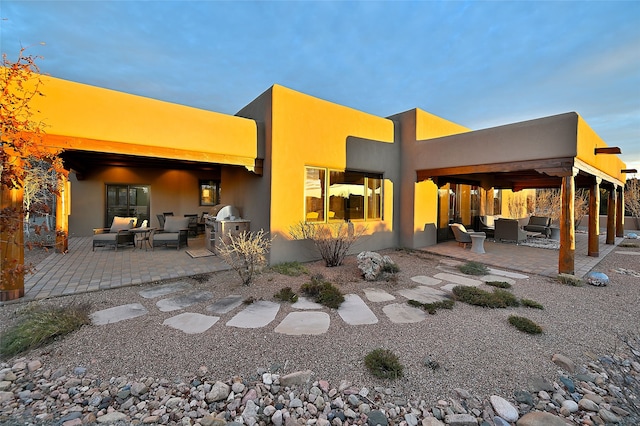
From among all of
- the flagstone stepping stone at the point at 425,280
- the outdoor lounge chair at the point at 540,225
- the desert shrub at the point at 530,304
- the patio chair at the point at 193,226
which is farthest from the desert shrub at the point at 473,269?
the patio chair at the point at 193,226

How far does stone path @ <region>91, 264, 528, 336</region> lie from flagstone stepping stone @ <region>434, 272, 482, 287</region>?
0.17m

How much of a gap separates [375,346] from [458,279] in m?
3.66

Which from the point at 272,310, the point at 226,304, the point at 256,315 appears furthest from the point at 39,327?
the point at 272,310

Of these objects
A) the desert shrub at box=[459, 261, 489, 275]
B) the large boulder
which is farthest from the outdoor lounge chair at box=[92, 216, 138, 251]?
the desert shrub at box=[459, 261, 489, 275]

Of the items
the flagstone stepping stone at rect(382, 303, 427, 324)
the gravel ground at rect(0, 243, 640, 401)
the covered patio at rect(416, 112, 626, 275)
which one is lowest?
the gravel ground at rect(0, 243, 640, 401)

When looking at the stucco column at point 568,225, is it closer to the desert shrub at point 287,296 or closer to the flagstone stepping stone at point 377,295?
the flagstone stepping stone at point 377,295

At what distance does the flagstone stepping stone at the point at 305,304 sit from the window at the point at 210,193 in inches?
404

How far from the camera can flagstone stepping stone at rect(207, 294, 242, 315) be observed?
401 cm

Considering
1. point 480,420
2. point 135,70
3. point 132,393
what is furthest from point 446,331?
point 135,70

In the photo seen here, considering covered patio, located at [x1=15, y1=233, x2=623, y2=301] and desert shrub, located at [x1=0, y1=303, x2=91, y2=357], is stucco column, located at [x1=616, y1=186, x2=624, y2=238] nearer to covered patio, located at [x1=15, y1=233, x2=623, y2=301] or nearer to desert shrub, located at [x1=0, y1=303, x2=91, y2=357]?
covered patio, located at [x1=15, y1=233, x2=623, y2=301]

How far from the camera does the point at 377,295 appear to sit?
15.6 ft

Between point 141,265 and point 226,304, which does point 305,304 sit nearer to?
point 226,304

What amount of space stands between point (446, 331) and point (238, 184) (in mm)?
7279

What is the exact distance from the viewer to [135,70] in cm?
1112
